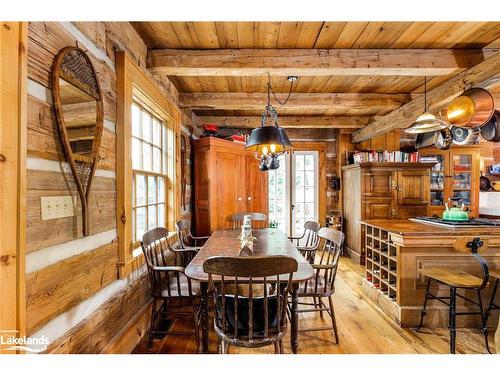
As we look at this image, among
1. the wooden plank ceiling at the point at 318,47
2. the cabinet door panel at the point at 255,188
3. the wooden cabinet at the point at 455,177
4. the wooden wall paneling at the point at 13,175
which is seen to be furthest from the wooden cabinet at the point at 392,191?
the wooden wall paneling at the point at 13,175

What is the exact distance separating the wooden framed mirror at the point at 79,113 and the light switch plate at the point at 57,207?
73 millimetres

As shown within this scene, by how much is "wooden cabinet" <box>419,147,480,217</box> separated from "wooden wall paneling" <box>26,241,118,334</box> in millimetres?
5538

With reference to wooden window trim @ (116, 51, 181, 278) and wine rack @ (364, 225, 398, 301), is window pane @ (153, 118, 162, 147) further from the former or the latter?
wine rack @ (364, 225, 398, 301)

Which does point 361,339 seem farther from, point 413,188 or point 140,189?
point 413,188

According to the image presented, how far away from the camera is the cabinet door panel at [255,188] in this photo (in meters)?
4.51

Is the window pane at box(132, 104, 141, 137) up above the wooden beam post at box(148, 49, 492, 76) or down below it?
below

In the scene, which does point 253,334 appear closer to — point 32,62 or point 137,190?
point 137,190

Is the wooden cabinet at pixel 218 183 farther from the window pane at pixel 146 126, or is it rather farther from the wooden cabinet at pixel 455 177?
the wooden cabinet at pixel 455 177

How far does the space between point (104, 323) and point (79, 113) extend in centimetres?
131

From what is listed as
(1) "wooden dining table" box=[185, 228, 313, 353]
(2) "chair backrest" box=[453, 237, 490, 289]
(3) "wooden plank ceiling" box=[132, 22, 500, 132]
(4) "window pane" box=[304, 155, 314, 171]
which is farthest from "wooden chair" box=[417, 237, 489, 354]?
(4) "window pane" box=[304, 155, 314, 171]

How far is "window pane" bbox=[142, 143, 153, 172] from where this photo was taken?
2609 mm
